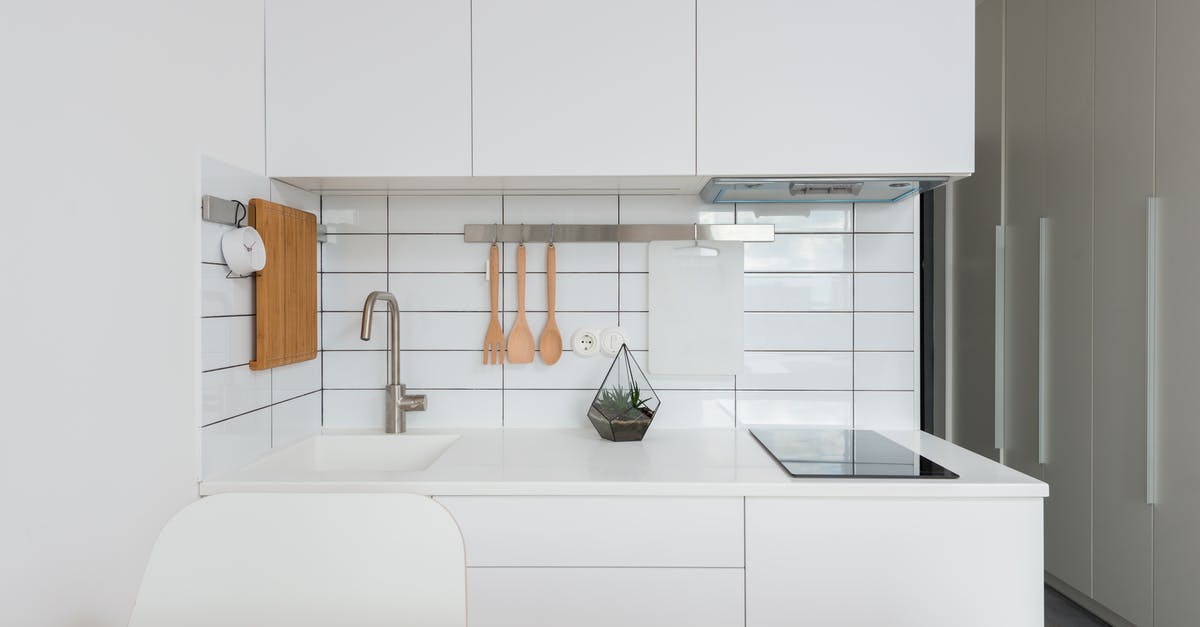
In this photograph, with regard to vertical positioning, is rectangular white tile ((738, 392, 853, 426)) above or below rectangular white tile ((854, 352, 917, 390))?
below

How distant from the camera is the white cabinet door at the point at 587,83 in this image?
1.74 metres

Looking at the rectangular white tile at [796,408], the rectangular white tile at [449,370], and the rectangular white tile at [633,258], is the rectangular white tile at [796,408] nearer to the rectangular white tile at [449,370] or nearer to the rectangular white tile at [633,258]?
the rectangular white tile at [633,258]

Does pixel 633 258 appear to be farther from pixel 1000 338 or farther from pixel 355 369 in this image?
pixel 1000 338

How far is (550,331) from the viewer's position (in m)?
2.10

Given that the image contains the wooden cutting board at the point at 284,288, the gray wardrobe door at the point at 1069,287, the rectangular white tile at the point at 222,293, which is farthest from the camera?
the gray wardrobe door at the point at 1069,287

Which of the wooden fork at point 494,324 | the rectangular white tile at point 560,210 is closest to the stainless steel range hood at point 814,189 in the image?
→ the rectangular white tile at point 560,210

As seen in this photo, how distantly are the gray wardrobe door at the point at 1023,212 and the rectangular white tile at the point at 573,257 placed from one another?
186 centimetres

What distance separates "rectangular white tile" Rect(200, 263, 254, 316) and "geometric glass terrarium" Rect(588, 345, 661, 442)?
0.95 meters

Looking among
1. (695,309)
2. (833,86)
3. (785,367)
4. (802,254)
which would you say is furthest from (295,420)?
(833,86)

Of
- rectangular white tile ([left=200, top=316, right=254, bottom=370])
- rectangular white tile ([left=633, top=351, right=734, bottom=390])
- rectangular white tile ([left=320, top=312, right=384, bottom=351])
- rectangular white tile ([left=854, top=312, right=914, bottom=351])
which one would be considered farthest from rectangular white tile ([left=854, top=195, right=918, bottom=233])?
rectangular white tile ([left=200, top=316, right=254, bottom=370])

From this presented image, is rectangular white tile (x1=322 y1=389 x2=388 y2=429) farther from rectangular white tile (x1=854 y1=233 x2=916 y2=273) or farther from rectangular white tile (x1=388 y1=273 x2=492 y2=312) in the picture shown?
rectangular white tile (x1=854 y1=233 x2=916 y2=273)

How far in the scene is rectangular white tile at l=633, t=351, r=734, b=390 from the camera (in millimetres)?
2115

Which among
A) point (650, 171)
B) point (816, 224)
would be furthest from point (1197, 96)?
point (650, 171)

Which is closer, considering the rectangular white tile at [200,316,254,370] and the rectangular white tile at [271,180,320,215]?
the rectangular white tile at [200,316,254,370]
